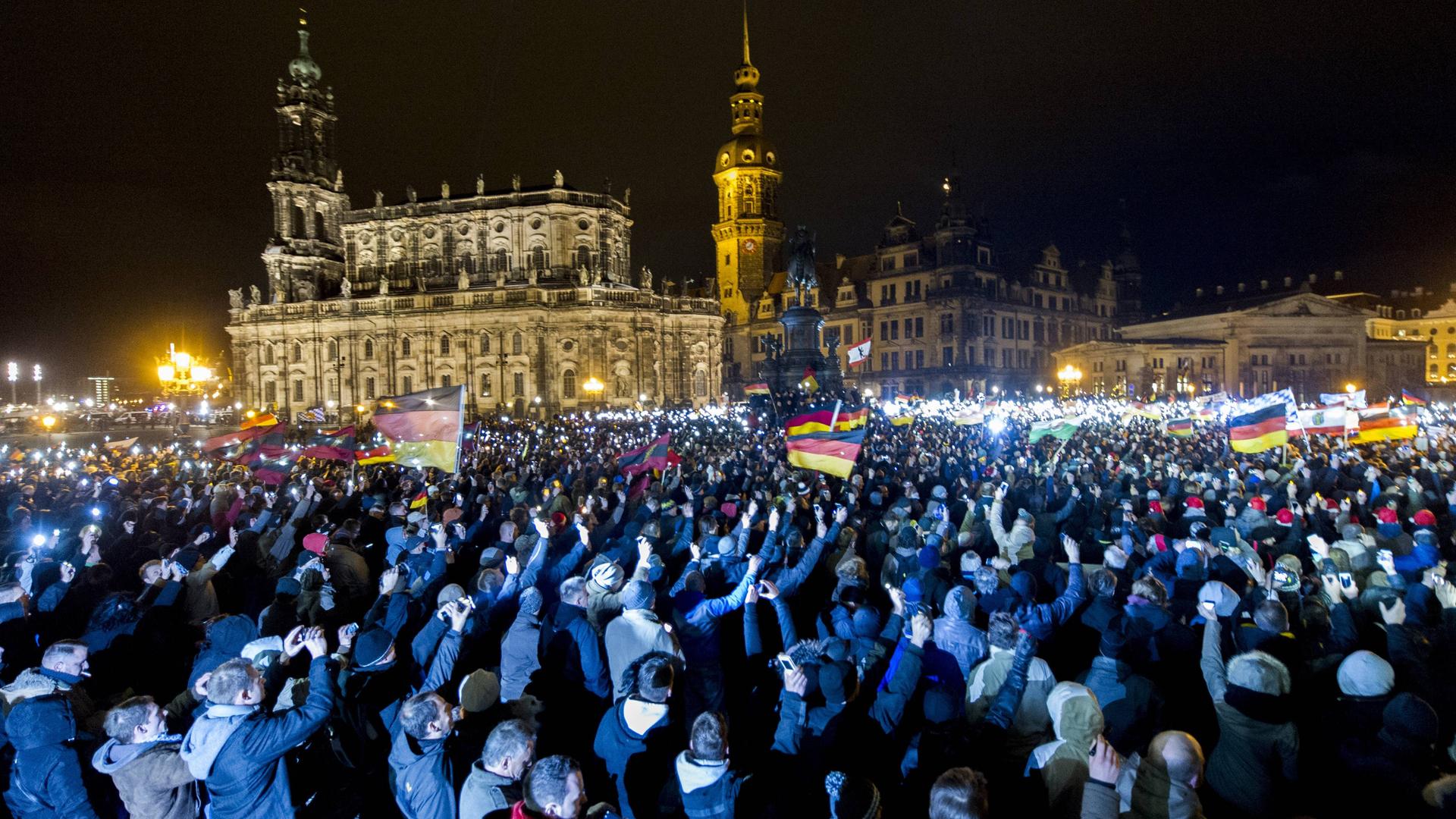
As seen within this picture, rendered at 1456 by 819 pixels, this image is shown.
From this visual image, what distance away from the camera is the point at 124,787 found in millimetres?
4086

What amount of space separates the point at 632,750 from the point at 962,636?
8.30 ft

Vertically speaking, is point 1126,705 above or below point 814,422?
below

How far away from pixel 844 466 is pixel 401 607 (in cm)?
751

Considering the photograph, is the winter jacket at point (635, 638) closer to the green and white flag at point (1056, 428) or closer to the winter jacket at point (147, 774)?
the winter jacket at point (147, 774)

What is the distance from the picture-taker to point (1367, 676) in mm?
4457

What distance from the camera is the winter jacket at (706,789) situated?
3.74 metres

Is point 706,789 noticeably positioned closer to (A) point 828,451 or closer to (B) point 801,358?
(A) point 828,451

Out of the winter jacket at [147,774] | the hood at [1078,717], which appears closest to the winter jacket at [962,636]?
the hood at [1078,717]

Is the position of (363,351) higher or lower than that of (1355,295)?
lower

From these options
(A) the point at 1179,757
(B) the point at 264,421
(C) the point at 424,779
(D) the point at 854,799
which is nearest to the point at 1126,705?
(A) the point at 1179,757

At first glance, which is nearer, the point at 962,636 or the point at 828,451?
the point at 962,636

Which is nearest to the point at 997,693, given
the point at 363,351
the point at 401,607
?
the point at 401,607

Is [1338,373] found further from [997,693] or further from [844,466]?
[997,693]

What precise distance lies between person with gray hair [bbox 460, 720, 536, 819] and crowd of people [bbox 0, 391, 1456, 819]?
20mm
